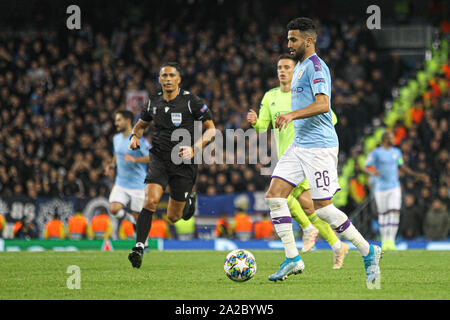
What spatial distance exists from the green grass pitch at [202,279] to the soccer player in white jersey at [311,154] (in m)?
0.39

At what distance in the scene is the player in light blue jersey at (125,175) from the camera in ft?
41.4

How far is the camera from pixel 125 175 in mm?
12805

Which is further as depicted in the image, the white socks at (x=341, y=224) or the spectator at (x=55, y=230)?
the spectator at (x=55, y=230)

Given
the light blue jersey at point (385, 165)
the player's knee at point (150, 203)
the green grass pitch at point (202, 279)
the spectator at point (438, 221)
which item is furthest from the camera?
the spectator at point (438, 221)

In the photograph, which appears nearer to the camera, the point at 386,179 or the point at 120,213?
the point at 120,213

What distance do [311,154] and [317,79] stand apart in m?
0.75

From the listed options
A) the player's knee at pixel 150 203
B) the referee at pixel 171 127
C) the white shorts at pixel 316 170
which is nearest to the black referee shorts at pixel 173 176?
the referee at pixel 171 127

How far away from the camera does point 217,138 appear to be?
1873cm

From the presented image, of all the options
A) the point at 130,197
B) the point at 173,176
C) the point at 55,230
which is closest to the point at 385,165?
the point at 130,197

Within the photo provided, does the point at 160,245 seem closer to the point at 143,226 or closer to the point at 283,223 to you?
the point at 143,226

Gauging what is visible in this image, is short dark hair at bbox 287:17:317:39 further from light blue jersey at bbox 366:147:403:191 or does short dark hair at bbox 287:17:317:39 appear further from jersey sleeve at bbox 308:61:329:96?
light blue jersey at bbox 366:147:403:191

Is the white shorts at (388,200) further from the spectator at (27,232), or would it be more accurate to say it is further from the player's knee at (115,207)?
the spectator at (27,232)

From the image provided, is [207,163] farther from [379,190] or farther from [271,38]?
[271,38]

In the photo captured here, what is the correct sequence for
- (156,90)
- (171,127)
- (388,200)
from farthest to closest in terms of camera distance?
(156,90)
(388,200)
(171,127)
